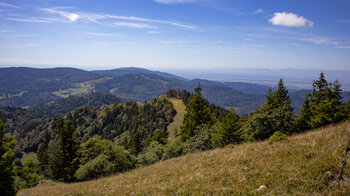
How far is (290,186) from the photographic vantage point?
6.83 meters

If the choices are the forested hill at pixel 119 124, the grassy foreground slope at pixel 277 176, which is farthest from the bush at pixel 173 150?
the forested hill at pixel 119 124

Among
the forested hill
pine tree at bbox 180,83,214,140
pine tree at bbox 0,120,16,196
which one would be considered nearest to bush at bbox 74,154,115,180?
pine tree at bbox 0,120,16,196

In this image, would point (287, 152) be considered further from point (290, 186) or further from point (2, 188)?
point (2, 188)

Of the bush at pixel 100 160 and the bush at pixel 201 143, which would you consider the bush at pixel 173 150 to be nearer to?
the bush at pixel 201 143

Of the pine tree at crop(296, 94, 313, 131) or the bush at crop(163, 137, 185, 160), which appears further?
the pine tree at crop(296, 94, 313, 131)

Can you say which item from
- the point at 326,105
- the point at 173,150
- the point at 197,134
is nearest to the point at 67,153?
the point at 173,150

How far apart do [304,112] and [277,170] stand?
39.3 m

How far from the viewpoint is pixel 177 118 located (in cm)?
14000

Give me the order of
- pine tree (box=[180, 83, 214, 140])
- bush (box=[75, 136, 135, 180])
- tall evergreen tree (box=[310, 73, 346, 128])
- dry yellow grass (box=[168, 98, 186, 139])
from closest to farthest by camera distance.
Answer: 1. bush (box=[75, 136, 135, 180])
2. tall evergreen tree (box=[310, 73, 346, 128])
3. pine tree (box=[180, 83, 214, 140])
4. dry yellow grass (box=[168, 98, 186, 139])

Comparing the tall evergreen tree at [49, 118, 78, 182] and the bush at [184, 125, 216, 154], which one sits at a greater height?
the bush at [184, 125, 216, 154]

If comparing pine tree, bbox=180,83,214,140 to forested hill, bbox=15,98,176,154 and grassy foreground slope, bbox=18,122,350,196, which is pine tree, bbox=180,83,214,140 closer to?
grassy foreground slope, bbox=18,122,350,196

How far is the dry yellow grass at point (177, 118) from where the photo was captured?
378ft

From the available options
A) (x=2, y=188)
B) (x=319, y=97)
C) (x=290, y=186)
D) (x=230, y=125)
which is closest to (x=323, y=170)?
(x=290, y=186)

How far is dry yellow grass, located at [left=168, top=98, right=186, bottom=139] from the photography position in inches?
4540
